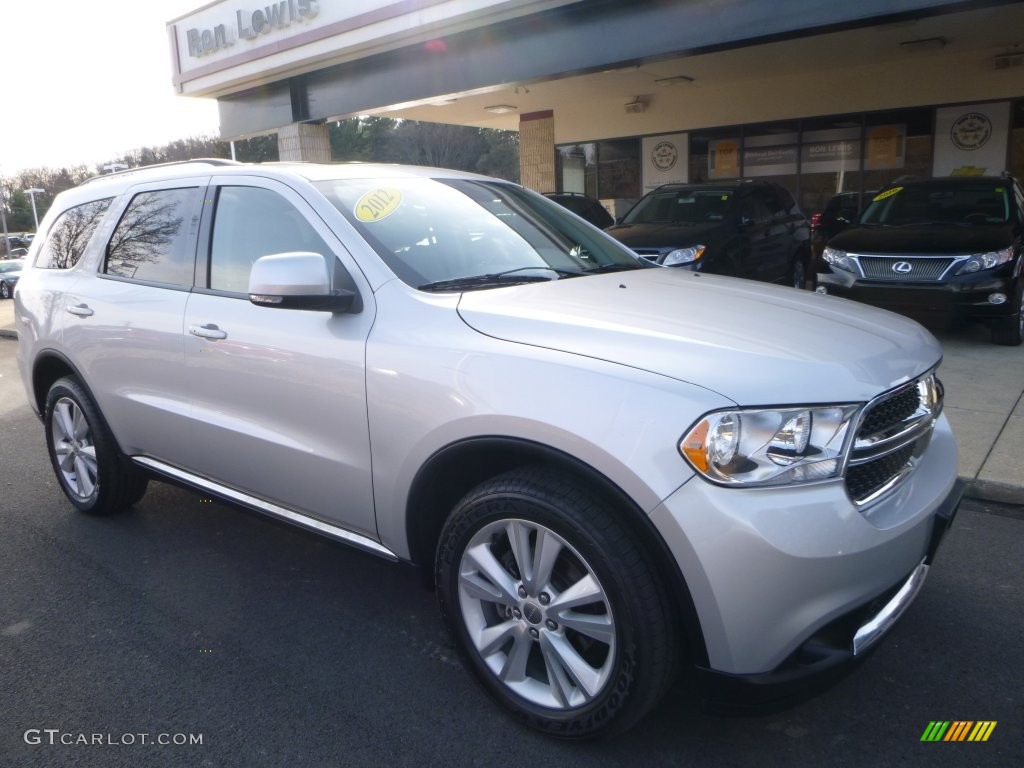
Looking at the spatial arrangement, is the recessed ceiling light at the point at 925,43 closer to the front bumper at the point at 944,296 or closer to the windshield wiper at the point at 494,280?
the front bumper at the point at 944,296

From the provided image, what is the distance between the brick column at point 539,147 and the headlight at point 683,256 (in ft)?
30.2

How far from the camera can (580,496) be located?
227 centimetres

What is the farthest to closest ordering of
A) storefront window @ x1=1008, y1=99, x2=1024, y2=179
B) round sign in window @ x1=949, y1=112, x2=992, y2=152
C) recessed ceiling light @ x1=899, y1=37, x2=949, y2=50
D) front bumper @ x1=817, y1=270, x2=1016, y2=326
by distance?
round sign in window @ x1=949, y1=112, x2=992, y2=152
storefront window @ x1=1008, y1=99, x2=1024, y2=179
recessed ceiling light @ x1=899, y1=37, x2=949, y2=50
front bumper @ x1=817, y1=270, x2=1016, y2=326

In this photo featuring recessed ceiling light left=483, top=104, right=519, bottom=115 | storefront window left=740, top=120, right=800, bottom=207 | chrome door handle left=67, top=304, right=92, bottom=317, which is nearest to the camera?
chrome door handle left=67, top=304, right=92, bottom=317

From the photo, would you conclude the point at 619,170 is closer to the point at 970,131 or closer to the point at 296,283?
the point at 970,131

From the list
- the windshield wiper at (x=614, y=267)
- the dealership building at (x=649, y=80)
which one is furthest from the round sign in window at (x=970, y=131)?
the windshield wiper at (x=614, y=267)

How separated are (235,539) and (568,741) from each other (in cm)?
233

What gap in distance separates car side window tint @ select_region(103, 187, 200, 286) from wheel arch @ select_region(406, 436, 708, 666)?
5.40 feet

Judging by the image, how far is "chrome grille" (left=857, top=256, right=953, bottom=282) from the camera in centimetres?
763

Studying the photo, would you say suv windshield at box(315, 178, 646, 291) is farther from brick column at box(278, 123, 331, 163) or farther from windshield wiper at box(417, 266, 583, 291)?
brick column at box(278, 123, 331, 163)

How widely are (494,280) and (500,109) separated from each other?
587 inches

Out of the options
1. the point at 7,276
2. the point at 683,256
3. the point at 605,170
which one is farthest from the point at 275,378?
the point at 7,276

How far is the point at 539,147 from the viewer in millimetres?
17844

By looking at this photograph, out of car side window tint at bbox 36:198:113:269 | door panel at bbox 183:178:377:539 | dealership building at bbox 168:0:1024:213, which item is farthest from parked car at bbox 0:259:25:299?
door panel at bbox 183:178:377:539
